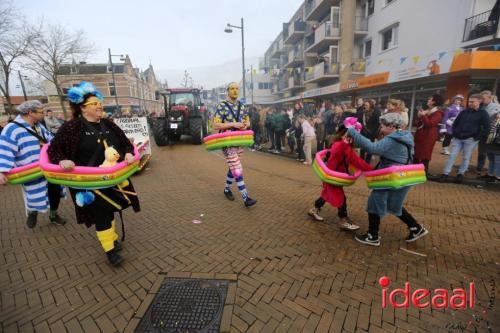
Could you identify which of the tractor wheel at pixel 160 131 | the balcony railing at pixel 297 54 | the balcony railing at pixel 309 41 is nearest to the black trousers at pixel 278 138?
the tractor wheel at pixel 160 131

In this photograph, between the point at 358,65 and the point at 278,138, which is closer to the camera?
the point at 278,138

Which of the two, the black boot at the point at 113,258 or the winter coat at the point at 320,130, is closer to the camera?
the black boot at the point at 113,258

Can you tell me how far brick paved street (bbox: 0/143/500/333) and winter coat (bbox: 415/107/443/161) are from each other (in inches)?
52.4

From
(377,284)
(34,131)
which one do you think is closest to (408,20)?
(377,284)

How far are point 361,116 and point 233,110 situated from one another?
4.93 metres

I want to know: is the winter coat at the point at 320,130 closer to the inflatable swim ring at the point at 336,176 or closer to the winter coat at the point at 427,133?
the winter coat at the point at 427,133

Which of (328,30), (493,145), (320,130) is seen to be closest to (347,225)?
(493,145)

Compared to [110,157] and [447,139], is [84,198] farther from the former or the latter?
[447,139]

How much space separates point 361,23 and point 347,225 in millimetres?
21845

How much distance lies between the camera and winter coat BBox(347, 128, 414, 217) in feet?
10.1

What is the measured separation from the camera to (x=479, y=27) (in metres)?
11.4

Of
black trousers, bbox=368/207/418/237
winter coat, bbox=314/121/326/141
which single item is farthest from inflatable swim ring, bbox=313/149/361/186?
winter coat, bbox=314/121/326/141

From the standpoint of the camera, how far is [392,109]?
544 centimetres

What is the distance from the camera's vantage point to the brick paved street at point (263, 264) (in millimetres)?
2305
